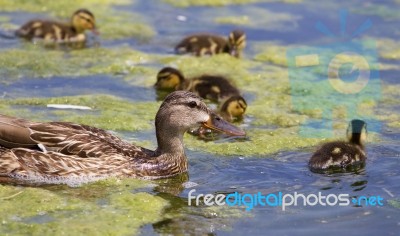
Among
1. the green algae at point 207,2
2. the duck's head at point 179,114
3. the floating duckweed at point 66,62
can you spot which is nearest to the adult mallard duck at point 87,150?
the duck's head at point 179,114

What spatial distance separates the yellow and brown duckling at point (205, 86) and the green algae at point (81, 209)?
6.71ft

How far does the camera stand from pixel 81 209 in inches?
231

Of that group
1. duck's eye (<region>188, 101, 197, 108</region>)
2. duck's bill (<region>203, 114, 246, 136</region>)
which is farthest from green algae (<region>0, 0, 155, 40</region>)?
duck's eye (<region>188, 101, 197, 108</region>)

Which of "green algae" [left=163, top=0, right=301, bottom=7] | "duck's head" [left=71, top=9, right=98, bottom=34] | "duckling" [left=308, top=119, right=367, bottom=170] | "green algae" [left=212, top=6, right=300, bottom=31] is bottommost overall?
→ "duckling" [left=308, top=119, right=367, bottom=170]

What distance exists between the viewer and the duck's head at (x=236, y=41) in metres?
9.97

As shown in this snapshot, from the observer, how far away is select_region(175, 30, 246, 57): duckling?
32.8 ft

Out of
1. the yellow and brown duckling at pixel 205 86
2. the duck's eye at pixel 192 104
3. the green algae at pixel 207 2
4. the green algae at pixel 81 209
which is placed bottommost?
the green algae at pixel 81 209

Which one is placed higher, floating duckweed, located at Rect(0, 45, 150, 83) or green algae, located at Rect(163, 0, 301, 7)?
green algae, located at Rect(163, 0, 301, 7)

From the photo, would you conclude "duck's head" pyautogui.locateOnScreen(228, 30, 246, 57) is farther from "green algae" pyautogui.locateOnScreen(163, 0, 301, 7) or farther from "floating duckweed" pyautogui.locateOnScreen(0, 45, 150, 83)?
"green algae" pyautogui.locateOnScreen(163, 0, 301, 7)

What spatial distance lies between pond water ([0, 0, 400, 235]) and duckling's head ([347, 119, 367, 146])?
113 mm

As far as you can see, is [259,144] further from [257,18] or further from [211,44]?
[257,18]

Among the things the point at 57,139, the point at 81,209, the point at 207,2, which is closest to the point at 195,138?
the point at 57,139

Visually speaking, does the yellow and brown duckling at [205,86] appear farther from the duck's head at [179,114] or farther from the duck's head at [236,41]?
the duck's head at [179,114]

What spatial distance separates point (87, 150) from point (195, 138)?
1347 millimetres
